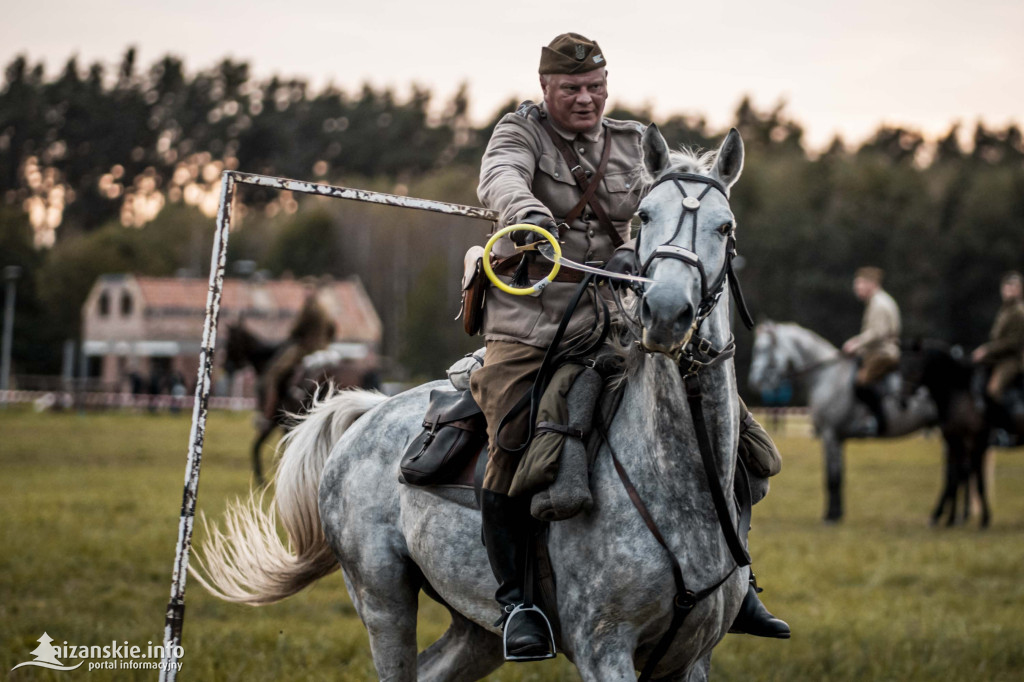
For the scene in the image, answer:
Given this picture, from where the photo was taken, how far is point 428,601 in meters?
10.4

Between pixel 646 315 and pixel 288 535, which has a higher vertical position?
pixel 646 315

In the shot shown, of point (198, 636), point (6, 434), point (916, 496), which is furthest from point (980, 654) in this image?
point (6, 434)

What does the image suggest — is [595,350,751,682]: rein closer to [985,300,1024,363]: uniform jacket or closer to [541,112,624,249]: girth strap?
[541,112,624,249]: girth strap

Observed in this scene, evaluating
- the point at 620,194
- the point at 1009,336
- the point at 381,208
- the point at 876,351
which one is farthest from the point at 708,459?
the point at 381,208

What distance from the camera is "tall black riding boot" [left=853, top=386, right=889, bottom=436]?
17.5m

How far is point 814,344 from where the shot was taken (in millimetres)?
18594

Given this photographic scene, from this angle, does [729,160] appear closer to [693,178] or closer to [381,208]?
[693,178]

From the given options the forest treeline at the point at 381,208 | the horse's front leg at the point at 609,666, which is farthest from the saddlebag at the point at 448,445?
the forest treeline at the point at 381,208

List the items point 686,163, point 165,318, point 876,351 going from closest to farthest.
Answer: point 686,163 → point 876,351 → point 165,318

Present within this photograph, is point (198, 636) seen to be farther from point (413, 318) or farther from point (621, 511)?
point (413, 318)

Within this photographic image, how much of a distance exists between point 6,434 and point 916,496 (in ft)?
66.9

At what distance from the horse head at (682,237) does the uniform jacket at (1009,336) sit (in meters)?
14.1

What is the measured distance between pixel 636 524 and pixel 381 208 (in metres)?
83.3

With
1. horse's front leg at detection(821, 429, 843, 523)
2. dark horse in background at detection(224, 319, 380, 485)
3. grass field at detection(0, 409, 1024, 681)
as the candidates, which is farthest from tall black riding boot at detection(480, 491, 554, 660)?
dark horse in background at detection(224, 319, 380, 485)
